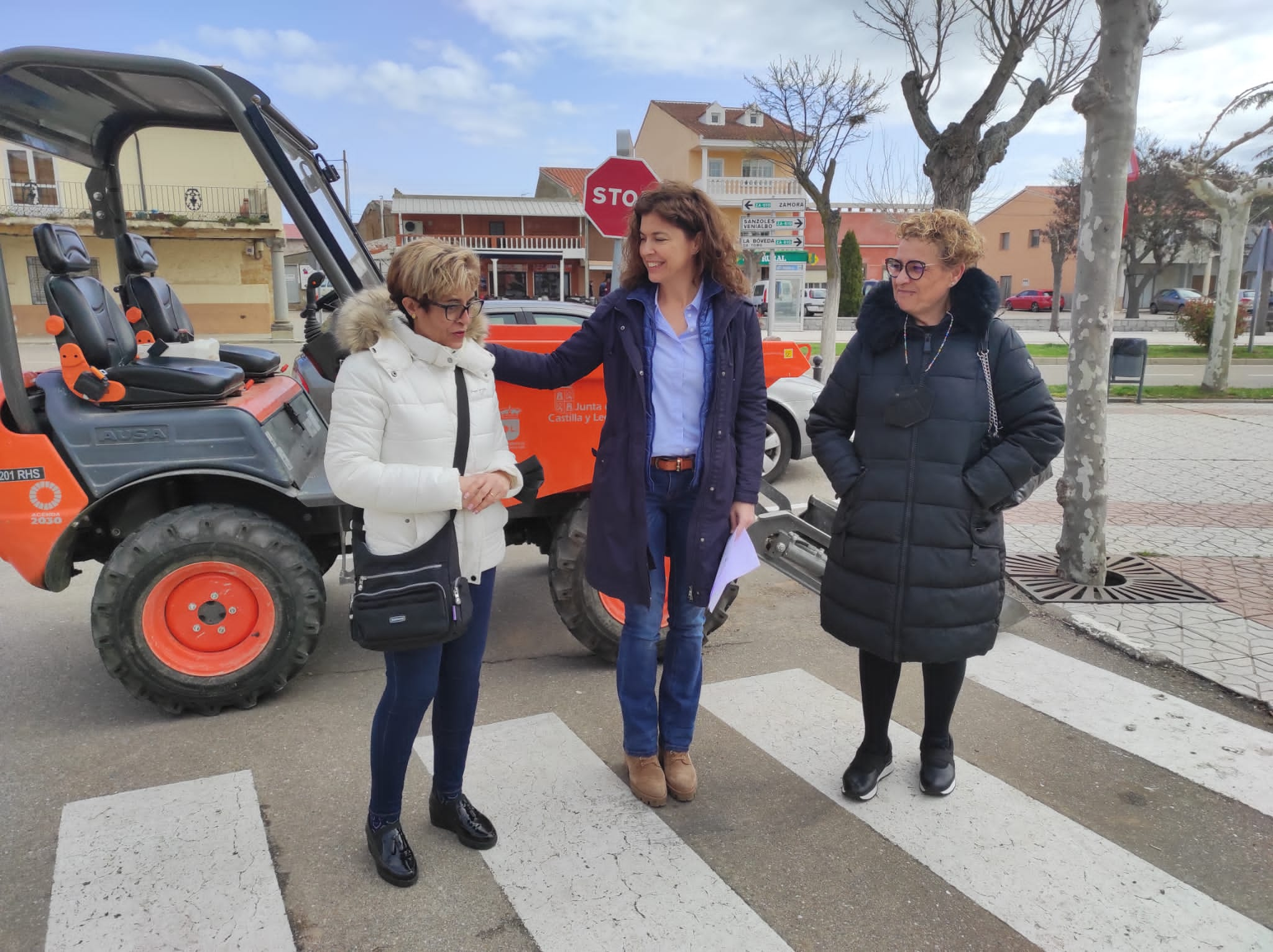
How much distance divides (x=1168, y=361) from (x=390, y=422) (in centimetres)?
2312

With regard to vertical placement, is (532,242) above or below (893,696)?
above

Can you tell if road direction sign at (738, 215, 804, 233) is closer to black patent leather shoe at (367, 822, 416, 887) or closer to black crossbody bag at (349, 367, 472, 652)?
black crossbody bag at (349, 367, 472, 652)

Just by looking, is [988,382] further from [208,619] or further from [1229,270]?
[1229,270]

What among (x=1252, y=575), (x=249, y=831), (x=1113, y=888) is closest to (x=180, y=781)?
(x=249, y=831)

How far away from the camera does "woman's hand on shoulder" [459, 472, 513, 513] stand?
92.6 inches

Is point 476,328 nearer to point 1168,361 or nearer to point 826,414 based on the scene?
point 826,414

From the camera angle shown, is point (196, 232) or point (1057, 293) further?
point (1057, 293)

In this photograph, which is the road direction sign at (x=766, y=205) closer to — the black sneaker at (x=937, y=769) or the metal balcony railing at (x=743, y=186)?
the black sneaker at (x=937, y=769)

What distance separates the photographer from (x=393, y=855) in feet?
8.32

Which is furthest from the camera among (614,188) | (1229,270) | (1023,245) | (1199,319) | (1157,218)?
(1023,245)

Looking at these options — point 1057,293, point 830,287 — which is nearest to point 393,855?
point 830,287

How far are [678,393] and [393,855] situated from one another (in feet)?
5.36

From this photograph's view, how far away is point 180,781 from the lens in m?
3.10

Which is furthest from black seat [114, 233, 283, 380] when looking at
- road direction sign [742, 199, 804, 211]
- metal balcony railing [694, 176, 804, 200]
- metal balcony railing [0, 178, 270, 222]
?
metal balcony railing [694, 176, 804, 200]
